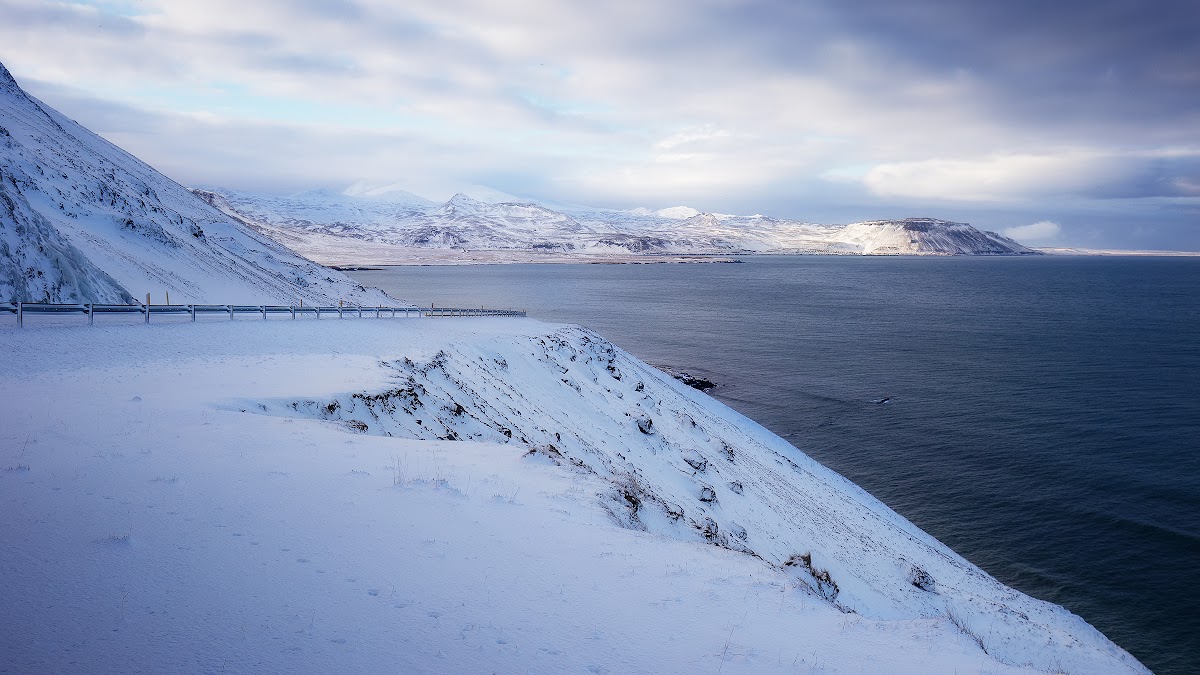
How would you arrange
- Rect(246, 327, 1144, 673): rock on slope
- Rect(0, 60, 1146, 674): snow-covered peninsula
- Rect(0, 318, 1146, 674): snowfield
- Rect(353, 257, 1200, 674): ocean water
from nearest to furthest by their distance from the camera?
Rect(0, 318, 1146, 674): snowfield, Rect(0, 60, 1146, 674): snow-covered peninsula, Rect(246, 327, 1144, 673): rock on slope, Rect(353, 257, 1200, 674): ocean water

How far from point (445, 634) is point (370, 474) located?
4.77 meters

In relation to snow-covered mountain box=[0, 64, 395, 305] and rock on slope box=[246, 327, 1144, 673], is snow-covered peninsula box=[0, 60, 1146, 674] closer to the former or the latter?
rock on slope box=[246, 327, 1144, 673]

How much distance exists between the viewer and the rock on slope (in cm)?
1552

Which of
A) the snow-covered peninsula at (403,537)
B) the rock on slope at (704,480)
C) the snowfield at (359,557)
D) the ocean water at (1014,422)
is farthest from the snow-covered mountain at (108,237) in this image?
the ocean water at (1014,422)

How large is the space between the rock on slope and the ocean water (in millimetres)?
2979

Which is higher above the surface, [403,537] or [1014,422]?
[403,537]

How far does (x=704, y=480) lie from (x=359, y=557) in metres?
16.8

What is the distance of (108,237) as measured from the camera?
48000mm

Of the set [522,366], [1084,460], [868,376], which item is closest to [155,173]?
[522,366]

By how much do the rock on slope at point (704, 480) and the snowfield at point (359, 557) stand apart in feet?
0.48

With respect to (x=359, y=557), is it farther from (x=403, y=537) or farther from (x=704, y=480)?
(x=704, y=480)

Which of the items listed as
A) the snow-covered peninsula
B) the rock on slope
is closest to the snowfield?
the snow-covered peninsula

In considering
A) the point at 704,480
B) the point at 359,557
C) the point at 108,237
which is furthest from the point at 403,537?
the point at 108,237

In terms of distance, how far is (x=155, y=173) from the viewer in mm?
78062
